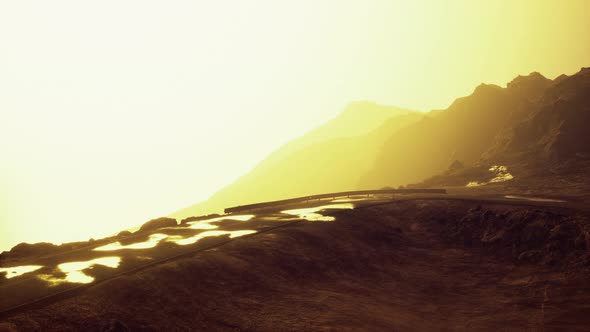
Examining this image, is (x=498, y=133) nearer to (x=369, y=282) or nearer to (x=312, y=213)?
(x=312, y=213)

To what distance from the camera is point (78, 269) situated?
20.0m

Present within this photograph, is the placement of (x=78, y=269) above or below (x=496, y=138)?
below

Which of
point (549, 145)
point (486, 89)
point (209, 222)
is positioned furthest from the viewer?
point (486, 89)

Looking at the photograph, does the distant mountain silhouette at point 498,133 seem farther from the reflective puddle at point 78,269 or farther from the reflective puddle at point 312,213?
the reflective puddle at point 78,269

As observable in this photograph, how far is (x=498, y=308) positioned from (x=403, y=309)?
4.80 m

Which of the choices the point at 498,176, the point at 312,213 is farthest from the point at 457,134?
the point at 312,213

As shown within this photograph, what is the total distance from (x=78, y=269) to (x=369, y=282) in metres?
14.8

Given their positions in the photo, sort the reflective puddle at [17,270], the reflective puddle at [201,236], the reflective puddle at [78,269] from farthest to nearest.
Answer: the reflective puddle at [201,236]
the reflective puddle at [17,270]
the reflective puddle at [78,269]

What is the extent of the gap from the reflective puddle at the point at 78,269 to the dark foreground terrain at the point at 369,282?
1.68m

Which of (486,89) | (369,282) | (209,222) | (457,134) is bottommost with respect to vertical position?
(369,282)

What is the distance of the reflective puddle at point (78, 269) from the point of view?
17844mm

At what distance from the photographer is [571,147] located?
74625 mm

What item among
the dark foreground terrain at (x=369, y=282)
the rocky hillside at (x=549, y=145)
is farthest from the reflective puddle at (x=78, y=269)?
the rocky hillside at (x=549, y=145)

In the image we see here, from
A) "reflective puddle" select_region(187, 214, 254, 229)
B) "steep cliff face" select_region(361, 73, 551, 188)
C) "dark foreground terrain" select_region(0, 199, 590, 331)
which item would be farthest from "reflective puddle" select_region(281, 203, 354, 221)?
"steep cliff face" select_region(361, 73, 551, 188)
